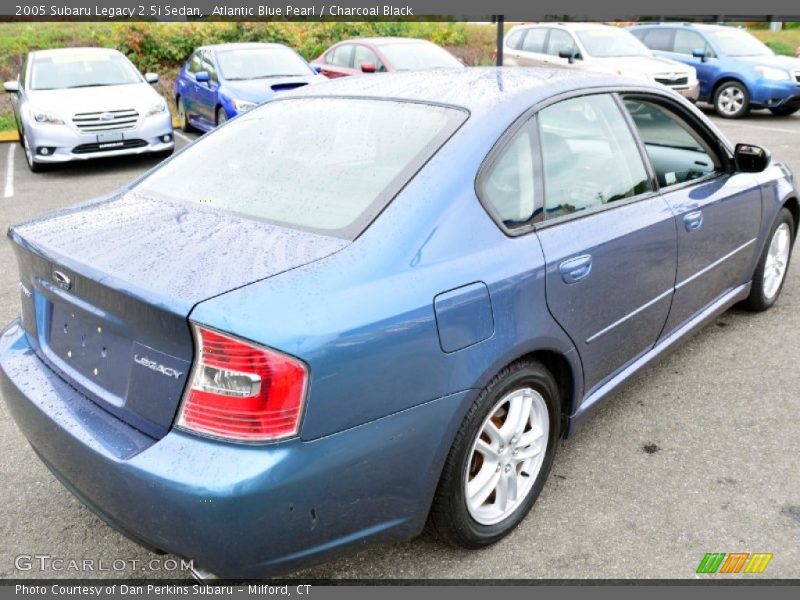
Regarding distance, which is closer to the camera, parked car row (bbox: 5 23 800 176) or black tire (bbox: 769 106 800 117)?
parked car row (bbox: 5 23 800 176)

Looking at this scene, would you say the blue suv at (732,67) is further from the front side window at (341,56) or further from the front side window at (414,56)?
the front side window at (341,56)

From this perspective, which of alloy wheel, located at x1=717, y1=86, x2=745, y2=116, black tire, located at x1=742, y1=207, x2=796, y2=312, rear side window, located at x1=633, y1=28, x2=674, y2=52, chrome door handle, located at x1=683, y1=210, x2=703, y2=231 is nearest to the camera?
chrome door handle, located at x1=683, y1=210, x2=703, y2=231

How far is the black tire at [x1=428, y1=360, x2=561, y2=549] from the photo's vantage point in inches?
88.6

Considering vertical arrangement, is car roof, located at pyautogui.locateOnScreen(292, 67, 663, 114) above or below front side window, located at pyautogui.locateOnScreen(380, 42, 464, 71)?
below

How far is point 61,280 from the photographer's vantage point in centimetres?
222

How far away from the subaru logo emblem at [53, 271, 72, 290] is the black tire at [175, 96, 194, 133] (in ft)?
34.6

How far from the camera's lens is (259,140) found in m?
2.90

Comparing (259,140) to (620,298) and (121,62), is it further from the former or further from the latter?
(121,62)

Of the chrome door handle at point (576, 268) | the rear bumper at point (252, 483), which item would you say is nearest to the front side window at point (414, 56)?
the chrome door handle at point (576, 268)

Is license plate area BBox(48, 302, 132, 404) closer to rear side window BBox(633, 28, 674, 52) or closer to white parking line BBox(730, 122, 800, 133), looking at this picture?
white parking line BBox(730, 122, 800, 133)

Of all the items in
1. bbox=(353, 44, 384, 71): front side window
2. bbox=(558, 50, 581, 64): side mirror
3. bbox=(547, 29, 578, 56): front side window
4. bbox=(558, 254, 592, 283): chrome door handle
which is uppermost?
bbox=(547, 29, 578, 56): front side window

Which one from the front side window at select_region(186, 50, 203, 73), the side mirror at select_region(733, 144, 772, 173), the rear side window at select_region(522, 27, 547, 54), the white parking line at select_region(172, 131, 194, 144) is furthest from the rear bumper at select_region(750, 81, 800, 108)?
the side mirror at select_region(733, 144, 772, 173)

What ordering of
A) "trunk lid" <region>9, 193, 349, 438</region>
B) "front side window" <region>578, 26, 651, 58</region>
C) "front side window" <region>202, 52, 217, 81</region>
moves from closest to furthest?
"trunk lid" <region>9, 193, 349, 438</region>
"front side window" <region>202, 52, 217, 81</region>
"front side window" <region>578, 26, 651, 58</region>

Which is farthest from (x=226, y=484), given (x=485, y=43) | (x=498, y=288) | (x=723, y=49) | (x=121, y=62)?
(x=485, y=43)
